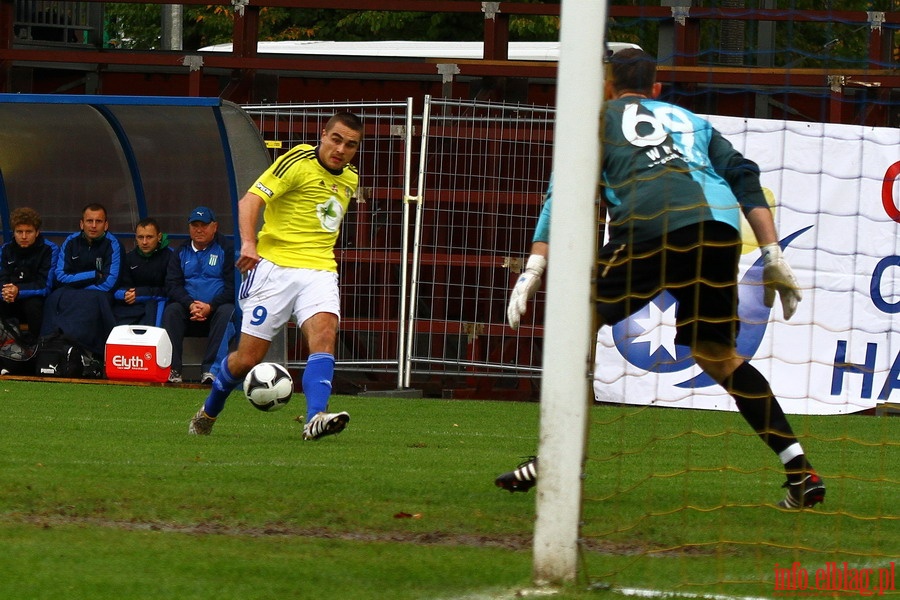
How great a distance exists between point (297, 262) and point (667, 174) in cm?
295

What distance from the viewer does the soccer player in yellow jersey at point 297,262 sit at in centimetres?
818

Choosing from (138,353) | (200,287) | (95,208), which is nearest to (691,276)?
(138,353)

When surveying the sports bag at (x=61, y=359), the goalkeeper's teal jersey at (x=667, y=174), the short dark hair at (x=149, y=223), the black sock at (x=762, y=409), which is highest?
the goalkeeper's teal jersey at (x=667, y=174)

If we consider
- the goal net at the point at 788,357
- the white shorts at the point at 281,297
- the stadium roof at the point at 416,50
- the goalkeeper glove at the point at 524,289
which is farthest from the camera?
the stadium roof at the point at 416,50

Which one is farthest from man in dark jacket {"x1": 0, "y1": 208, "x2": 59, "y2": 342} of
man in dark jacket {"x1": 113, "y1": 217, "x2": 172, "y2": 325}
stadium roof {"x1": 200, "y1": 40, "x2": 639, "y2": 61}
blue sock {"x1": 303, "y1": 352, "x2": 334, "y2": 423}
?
blue sock {"x1": 303, "y1": 352, "x2": 334, "y2": 423}

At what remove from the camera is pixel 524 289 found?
5711mm

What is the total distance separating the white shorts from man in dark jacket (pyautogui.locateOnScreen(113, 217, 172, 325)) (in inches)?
202

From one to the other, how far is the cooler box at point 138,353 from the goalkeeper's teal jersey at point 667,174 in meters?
7.15

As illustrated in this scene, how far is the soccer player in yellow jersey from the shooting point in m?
8.18

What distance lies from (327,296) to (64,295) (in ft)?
18.2

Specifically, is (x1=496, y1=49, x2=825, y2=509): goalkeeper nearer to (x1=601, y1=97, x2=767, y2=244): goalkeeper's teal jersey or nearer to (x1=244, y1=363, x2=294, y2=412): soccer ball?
(x1=601, y1=97, x2=767, y2=244): goalkeeper's teal jersey

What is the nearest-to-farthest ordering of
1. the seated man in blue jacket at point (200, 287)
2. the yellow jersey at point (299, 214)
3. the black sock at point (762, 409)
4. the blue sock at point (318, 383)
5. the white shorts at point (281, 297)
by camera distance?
the black sock at point (762, 409) < the blue sock at point (318, 383) < the white shorts at point (281, 297) < the yellow jersey at point (299, 214) < the seated man in blue jacket at point (200, 287)

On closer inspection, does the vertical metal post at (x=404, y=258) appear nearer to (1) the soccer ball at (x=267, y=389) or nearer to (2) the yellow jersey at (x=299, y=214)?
(2) the yellow jersey at (x=299, y=214)

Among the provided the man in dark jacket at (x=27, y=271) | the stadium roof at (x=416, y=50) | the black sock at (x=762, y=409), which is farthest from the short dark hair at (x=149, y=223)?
the black sock at (x=762, y=409)
